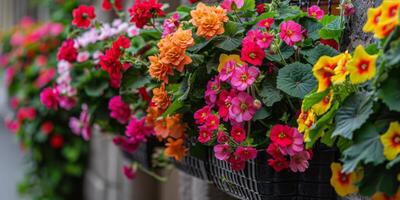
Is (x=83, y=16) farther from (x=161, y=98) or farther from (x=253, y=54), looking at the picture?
(x=253, y=54)

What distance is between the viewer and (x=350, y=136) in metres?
1.58

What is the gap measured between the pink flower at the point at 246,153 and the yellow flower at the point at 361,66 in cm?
48

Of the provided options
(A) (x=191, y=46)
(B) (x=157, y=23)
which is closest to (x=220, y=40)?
(A) (x=191, y=46)

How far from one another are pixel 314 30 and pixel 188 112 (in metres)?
0.51

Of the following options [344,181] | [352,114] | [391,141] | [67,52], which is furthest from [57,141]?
[391,141]

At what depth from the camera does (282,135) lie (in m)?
1.97

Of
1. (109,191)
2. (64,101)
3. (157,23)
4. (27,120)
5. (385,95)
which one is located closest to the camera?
(385,95)

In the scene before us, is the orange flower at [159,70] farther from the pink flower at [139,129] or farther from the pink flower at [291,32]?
the pink flower at [139,129]

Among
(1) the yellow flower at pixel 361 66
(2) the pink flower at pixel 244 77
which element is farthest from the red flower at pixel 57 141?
(1) the yellow flower at pixel 361 66

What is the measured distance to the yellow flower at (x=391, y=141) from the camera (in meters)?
1.51

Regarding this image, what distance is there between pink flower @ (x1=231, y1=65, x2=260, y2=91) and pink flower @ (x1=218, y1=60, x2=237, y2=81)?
2 centimetres

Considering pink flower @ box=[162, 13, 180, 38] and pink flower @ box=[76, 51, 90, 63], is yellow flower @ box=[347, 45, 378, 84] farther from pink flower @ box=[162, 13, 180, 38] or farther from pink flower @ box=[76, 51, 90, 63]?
pink flower @ box=[76, 51, 90, 63]

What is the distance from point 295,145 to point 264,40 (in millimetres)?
305

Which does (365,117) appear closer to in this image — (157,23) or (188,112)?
(188,112)
